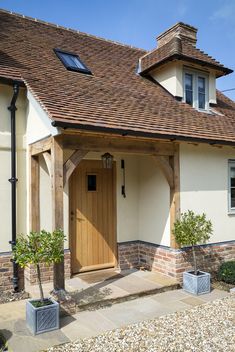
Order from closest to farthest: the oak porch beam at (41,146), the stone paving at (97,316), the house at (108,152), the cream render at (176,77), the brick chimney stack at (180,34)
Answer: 1. the stone paving at (97,316)
2. the oak porch beam at (41,146)
3. the house at (108,152)
4. the cream render at (176,77)
5. the brick chimney stack at (180,34)

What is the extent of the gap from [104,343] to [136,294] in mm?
1775

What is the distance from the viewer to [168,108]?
798 cm

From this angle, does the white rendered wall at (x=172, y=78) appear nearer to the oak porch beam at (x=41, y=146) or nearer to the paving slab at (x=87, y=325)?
the oak porch beam at (x=41, y=146)

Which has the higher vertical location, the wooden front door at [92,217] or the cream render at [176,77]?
the cream render at [176,77]

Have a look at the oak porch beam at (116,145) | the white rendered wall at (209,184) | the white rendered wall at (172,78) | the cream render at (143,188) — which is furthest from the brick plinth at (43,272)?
the white rendered wall at (172,78)

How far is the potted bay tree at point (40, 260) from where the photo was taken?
14.9 ft

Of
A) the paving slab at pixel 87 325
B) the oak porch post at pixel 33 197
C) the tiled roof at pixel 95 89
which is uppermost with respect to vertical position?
the tiled roof at pixel 95 89

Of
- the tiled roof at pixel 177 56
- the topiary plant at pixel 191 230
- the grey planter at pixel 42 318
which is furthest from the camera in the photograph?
the tiled roof at pixel 177 56

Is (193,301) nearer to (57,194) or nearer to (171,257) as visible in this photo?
(171,257)

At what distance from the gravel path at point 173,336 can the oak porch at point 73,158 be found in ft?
4.44

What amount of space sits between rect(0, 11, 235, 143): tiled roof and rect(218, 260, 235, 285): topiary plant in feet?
9.75

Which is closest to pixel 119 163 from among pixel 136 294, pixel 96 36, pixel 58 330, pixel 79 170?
pixel 79 170

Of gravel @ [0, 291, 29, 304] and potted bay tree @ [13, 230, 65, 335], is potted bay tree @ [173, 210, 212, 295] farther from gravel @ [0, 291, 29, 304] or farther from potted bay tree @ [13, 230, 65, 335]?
gravel @ [0, 291, 29, 304]

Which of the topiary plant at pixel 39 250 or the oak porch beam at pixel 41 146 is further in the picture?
the oak porch beam at pixel 41 146
